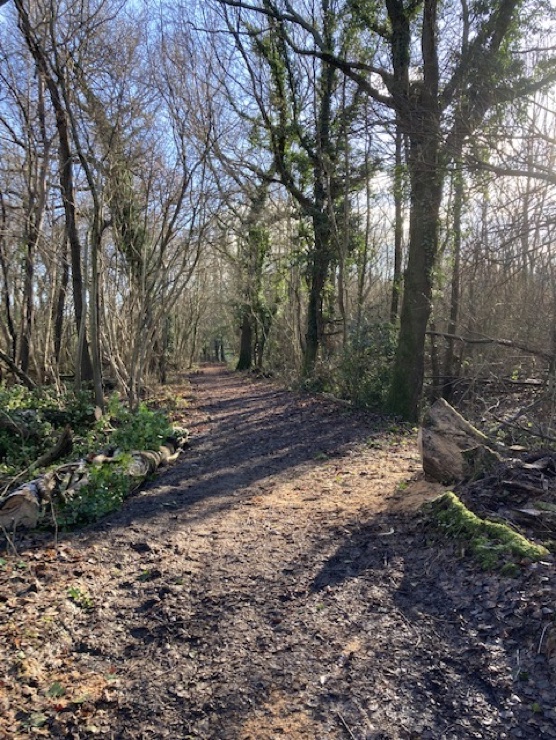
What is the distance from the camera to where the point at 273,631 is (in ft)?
10.9

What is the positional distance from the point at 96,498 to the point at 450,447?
395 cm

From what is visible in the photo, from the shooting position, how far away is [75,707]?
2.66 meters

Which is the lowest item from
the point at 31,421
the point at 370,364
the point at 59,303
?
the point at 31,421

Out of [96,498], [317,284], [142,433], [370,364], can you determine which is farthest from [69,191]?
[96,498]

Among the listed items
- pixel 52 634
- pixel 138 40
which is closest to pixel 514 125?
pixel 138 40

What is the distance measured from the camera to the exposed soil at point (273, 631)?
2535 mm

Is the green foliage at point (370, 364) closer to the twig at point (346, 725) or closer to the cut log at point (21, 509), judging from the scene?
the cut log at point (21, 509)

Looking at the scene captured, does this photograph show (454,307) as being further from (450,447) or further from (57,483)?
(57,483)

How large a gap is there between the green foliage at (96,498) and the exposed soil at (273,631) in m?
0.21

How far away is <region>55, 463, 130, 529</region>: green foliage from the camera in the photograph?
5.36 meters

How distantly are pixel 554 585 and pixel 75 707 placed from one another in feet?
9.42

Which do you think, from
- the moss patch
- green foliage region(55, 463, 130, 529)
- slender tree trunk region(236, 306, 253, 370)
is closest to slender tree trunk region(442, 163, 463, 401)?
the moss patch

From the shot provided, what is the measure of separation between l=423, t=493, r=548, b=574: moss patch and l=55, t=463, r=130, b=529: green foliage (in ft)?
11.4

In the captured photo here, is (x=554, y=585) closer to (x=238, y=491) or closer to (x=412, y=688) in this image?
(x=412, y=688)
